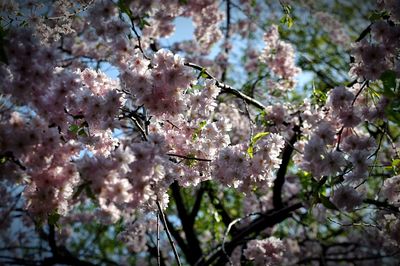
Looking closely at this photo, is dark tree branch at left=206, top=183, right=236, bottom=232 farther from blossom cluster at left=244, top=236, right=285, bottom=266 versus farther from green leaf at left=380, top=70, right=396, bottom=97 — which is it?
green leaf at left=380, top=70, right=396, bottom=97

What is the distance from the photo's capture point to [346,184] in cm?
274

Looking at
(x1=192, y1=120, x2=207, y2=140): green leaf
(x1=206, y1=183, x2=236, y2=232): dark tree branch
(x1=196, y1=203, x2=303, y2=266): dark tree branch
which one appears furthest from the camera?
(x1=206, y1=183, x2=236, y2=232): dark tree branch

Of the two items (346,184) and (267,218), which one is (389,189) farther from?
(267,218)

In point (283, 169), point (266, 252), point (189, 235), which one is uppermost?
point (283, 169)

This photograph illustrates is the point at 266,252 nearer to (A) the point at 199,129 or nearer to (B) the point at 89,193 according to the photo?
(A) the point at 199,129

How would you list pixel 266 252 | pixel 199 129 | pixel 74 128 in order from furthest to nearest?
1. pixel 266 252
2. pixel 199 129
3. pixel 74 128

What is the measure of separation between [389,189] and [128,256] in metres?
7.89

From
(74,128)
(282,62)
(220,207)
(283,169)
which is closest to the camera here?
(74,128)

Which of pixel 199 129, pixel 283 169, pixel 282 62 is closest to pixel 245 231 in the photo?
pixel 283 169

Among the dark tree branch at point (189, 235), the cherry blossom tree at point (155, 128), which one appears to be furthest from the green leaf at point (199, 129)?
the dark tree branch at point (189, 235)

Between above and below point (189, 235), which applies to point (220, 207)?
above

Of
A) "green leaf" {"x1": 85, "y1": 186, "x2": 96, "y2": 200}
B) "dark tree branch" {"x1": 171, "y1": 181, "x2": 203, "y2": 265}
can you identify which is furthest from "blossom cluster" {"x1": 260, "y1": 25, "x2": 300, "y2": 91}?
"green leaf" {"x1": 85, "y1": 186, "x2": 96, "y2": 200}

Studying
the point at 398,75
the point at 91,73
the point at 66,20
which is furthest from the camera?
the point at 66,20

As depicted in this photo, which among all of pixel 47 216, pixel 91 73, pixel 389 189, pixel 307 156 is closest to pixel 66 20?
pixel 91 73
